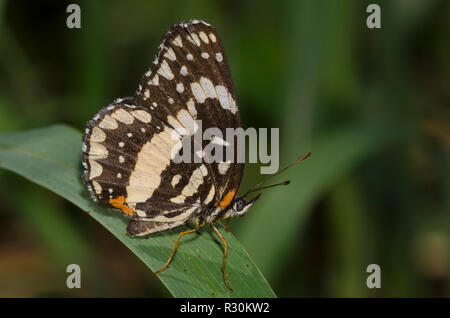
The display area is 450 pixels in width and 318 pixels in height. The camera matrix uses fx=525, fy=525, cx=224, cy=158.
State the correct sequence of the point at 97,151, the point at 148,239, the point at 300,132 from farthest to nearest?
the point at 300,132
the point at 97,151
the point at 148,239

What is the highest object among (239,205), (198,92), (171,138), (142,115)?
(198,92)

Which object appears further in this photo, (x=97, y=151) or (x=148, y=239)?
(x=97, y=151)

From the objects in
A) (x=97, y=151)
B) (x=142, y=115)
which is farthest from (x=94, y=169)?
(x=142, y=115)

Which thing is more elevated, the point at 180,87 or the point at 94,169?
the point at 180,87

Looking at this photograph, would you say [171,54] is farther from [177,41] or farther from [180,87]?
[180,87]

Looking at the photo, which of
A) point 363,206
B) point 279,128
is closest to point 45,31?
point 279,128

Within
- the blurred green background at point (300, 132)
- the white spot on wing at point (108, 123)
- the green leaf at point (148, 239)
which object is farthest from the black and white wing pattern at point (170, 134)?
the blurred green background at point (300, 132)
